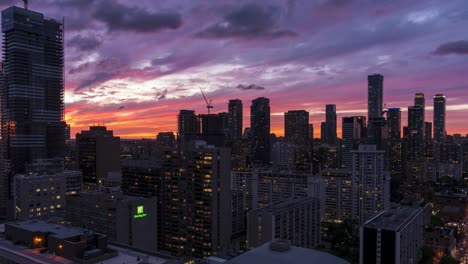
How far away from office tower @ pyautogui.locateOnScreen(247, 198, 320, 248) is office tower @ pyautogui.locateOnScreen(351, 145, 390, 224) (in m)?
25.2

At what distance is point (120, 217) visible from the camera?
250ft

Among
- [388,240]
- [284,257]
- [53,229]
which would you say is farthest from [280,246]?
[388,240]

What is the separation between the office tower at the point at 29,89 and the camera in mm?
155250

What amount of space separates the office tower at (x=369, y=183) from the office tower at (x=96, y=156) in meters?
116

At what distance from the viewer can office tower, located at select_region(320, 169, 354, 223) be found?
126m

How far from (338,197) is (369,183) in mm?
14294

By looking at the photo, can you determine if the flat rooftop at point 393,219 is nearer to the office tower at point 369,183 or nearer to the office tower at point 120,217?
the office tower at point 369,183

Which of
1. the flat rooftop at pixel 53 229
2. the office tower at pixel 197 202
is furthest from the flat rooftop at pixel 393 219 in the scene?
the flat rooftop at pixel 53 229

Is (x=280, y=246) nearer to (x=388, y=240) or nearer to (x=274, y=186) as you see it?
(x=388, y=240)

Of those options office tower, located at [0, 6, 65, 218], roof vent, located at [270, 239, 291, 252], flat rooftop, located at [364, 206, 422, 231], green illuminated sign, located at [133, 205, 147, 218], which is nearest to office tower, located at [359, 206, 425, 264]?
flat rooftop, located at [364, 206, 422, 231]

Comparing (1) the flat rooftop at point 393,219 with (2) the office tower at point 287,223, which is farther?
(2) the office tower at point 287,223

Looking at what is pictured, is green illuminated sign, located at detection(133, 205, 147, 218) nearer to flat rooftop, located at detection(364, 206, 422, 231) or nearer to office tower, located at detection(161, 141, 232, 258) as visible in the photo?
office tower, located at detection(161, 141, 232, 258)

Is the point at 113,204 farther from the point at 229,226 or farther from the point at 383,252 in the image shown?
the point at 383,252

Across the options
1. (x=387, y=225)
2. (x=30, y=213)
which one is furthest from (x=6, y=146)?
(x=387, y=225)
